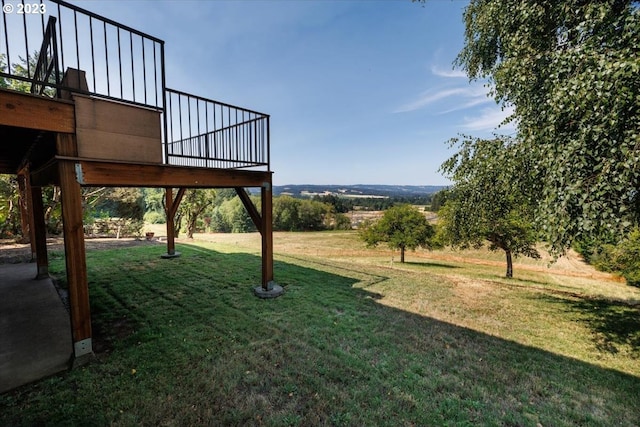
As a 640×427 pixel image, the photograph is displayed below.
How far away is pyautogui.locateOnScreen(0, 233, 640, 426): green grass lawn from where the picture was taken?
2449 millimetres

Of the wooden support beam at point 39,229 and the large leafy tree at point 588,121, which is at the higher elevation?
the large leafy tree at point 588,121

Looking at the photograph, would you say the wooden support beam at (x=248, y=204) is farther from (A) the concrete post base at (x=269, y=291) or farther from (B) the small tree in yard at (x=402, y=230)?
(B) the small tree in yard at (x=402, y=230)

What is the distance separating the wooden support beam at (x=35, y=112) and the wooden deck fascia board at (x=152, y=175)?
37 cm

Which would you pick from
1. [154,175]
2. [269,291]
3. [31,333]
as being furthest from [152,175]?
[269,291]

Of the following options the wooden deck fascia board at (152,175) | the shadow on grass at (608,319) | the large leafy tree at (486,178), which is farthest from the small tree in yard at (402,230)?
the wooden deck fascia board at (152,175)

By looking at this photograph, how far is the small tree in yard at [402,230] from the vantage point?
49.0ft

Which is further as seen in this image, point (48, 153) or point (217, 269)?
point (217, 269)

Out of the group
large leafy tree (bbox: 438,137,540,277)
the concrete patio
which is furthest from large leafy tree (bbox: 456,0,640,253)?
the concrete patio

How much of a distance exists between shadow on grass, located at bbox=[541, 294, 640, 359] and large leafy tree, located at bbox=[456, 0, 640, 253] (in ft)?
9.15

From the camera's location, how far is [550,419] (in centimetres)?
250

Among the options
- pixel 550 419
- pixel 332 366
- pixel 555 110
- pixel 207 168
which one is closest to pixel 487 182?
pixel 555 110

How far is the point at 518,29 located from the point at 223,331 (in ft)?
22.2

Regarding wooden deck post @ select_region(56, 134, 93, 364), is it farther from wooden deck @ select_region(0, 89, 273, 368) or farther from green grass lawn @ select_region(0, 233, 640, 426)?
green grass lawn @ select_region(0, 233, 640, 426)

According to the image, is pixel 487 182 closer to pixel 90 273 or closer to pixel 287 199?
pixel 90 273
